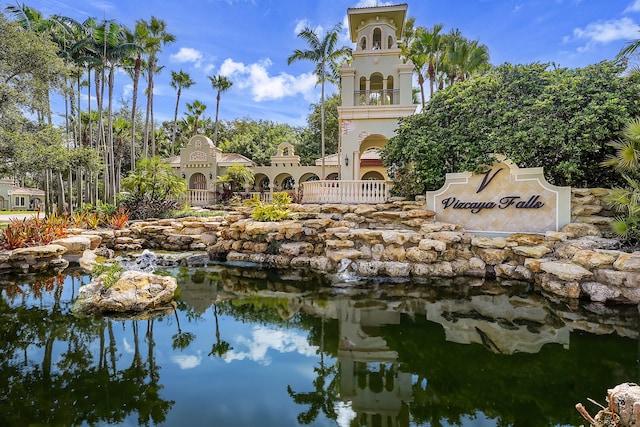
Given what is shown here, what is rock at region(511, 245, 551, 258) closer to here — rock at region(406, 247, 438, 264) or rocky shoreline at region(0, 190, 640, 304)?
rocky shoreline at region(0, 190, 640, 304)

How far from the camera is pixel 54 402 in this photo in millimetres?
3764

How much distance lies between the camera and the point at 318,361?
491cm

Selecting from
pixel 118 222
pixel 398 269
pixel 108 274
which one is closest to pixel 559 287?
pixel 398 269

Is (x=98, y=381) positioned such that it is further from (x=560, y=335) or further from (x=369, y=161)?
(x=369, y=161)

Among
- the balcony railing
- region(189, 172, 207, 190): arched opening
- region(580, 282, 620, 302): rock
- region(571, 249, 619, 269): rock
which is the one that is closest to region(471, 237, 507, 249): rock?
region(571, 249, 619, 269): rock

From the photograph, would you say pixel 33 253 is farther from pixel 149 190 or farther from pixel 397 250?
pixel 397 250

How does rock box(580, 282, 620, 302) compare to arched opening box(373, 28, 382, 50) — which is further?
arched opening box(373, 28, 382, 50)

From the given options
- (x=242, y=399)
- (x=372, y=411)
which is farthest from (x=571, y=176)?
(x=242, y=399)

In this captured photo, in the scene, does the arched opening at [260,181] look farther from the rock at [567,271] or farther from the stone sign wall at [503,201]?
the rock at [567,271]

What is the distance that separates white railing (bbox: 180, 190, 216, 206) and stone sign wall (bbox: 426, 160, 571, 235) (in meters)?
15.7

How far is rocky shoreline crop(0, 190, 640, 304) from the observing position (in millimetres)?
7383

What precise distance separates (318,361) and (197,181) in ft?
78.0

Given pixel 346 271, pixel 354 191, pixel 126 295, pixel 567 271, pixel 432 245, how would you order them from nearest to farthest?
pixel 126 295
pixel 567 271
pixel 432 245
pixel 346 271
pixel 354 191

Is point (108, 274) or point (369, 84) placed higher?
point (369, 84)
